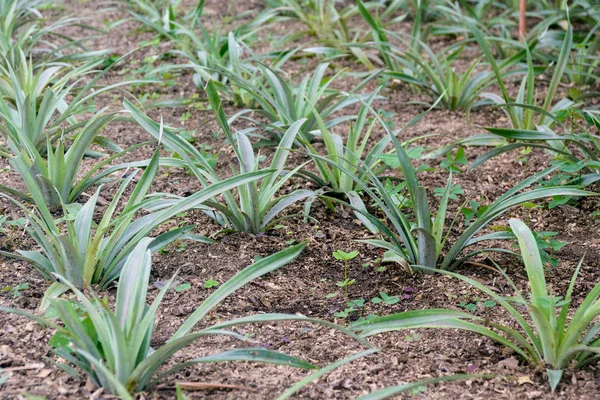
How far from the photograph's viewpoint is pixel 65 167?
2.67 meters

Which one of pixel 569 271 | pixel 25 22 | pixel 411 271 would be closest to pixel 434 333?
pixel 411 271

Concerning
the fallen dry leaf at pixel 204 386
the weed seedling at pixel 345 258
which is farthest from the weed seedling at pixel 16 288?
the weed seedling at pixel 345 258

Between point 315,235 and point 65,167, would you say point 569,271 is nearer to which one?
point 315,235

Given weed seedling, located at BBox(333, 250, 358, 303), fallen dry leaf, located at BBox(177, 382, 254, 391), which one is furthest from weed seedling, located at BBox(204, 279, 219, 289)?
fallen dry leaf, located at BBox(177, 382, 254, 391)

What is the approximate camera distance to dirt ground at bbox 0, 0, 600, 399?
1891mm

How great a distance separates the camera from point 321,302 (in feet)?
7.64

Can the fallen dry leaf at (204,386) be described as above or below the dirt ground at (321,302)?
above

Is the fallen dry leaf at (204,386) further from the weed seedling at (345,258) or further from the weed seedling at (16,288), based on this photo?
the weed seedling at (16,288)

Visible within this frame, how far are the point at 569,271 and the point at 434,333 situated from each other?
2.09ft

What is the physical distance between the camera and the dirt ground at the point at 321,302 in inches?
74.4

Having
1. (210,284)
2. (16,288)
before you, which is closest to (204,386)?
(210,284)

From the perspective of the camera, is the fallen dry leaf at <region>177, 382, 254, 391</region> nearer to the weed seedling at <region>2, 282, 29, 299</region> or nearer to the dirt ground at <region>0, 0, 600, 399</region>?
the dirt ground at <region>0, 0, 600, 399</region>

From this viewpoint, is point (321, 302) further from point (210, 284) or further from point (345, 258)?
Answer: point (210, 284)

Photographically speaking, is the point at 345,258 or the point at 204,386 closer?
A: the point at 204,386
